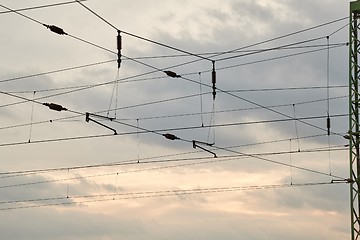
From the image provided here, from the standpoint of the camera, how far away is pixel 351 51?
38094mm

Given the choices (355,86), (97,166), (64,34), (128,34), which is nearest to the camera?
(64,34)

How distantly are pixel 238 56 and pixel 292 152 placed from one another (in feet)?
17.3

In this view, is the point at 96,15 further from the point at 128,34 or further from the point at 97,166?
Answer: the point at 97,166

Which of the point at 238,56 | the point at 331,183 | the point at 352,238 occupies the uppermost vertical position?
the point at 238,56

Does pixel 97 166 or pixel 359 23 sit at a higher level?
pixel 359 23

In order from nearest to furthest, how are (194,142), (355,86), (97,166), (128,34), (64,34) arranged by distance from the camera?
(64,34) < (128,34) < (194,142) < (355,86) < (97,166)

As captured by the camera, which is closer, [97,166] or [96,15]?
[96,15]

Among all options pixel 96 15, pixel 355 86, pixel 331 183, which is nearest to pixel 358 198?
pixel 331 183

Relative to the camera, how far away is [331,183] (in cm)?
3866

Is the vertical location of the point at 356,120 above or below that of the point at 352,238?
above

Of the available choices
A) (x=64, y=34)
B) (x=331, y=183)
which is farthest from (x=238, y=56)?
(x=64, y=34)

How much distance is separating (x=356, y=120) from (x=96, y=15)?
15403 millimetres

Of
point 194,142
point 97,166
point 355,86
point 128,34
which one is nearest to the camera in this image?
point 128,34

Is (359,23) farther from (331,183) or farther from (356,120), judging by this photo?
(331,183)
